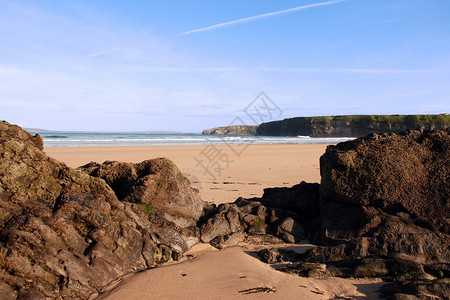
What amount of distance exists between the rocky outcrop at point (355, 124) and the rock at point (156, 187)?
75.7 m

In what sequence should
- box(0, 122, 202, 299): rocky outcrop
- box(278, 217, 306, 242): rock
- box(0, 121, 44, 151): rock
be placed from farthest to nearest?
1. box(278, 217, 306, 242): rock
2. box(0, 121, 44, 151): rock
3. box(0, 122, 202, 299): rocky outcrop

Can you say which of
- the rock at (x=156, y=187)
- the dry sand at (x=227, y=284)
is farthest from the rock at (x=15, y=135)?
the dry sand at (x=227, y=284)

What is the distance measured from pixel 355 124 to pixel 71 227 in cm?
9193

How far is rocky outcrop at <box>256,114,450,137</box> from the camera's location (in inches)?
3073

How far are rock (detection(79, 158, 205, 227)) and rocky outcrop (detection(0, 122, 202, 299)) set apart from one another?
0.02 meters

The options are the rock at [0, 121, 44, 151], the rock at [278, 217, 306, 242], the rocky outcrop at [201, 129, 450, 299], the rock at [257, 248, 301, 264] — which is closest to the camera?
the rocky outcrop at [201, 129, 450, 299]

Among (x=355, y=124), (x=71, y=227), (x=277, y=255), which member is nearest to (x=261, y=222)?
(x=277, y=255)

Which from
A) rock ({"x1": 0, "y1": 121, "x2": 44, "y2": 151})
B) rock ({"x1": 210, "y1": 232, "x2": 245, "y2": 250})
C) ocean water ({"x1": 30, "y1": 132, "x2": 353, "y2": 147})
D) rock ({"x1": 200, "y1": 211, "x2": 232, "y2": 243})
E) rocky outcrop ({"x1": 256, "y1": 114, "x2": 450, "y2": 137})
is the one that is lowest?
rock ({"x1": 210, "y1": 232, "x2": 245, "y2": 250})

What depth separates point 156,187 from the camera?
562 centimetres

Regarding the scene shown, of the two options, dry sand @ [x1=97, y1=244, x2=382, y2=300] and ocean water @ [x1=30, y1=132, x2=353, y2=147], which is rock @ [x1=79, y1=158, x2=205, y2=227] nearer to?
dry sand @ [x1=97, y1=244, x2=382, y2=300]

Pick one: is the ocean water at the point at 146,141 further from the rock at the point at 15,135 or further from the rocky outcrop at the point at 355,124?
the rock at the point at 15,135

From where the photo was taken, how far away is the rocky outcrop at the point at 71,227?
12.2 ft

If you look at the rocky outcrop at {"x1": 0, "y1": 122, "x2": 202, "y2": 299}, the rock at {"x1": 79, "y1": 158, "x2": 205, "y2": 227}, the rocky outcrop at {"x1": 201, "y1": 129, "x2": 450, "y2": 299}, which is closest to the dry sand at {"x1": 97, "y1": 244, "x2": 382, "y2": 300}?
the rocky outcrop at {"x1": 201, "y1": 129, "x2": 450, "y2": 299}

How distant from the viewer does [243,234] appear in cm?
584
